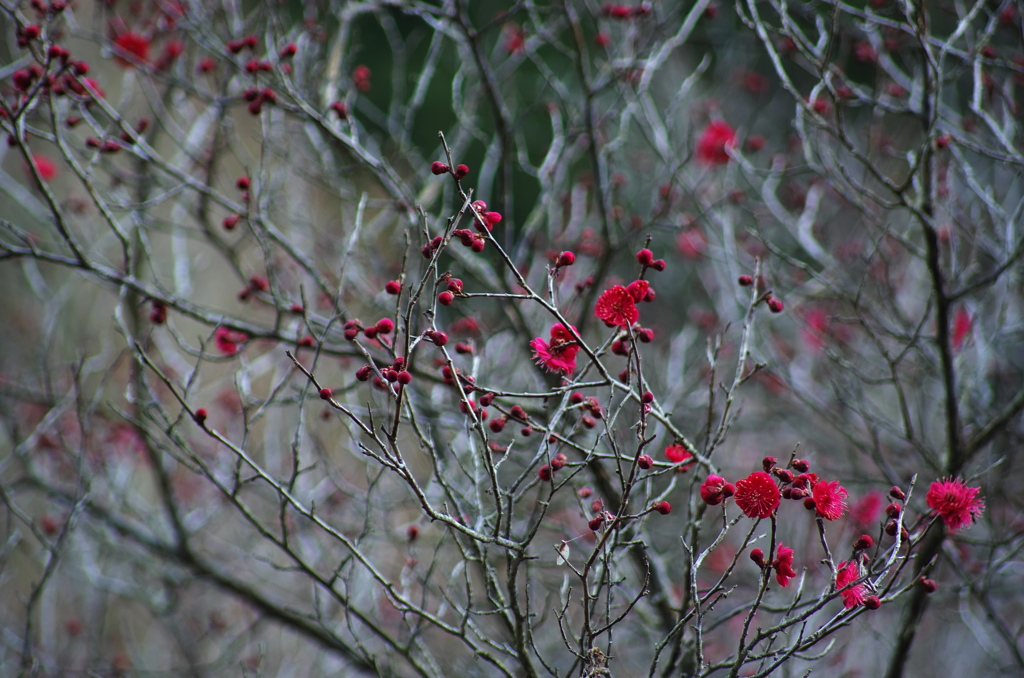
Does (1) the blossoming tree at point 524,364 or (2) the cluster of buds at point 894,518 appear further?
(1) the blossoming tree at point 524,364

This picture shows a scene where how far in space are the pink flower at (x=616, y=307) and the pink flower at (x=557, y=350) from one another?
0.33 feet

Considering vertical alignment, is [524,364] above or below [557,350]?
above

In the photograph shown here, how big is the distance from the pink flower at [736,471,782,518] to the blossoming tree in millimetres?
11

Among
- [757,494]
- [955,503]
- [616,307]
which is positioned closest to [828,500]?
[757,494]

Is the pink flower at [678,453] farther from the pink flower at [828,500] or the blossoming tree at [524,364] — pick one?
the pink flower at [828,500]

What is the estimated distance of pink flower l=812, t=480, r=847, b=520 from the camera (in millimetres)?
1577

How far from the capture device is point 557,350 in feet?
5.80

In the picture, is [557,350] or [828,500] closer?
[828,500]

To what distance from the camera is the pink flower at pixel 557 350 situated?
5.76ft

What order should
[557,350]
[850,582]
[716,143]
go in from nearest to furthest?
1. [850,582]
2. [557,350]
3. [716,143]

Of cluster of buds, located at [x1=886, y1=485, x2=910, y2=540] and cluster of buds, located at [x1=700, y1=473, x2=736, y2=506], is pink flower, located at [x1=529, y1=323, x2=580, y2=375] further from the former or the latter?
cluster of buds, located at [x1=886, y1=485, x2=910, y2=540]

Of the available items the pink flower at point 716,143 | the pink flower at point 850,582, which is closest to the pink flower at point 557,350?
the pink flower at point 850,582

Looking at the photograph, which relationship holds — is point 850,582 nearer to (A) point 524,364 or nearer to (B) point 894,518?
(B) point 894,518

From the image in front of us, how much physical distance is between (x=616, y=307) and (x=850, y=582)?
776 mm
